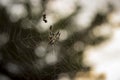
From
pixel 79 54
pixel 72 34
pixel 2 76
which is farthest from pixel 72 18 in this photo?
pixel 2 76

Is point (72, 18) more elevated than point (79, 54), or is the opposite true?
point (72, 18)

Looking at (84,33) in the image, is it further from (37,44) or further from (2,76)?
(2,76)

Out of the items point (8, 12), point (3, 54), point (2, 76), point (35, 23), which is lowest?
point (2, 76)

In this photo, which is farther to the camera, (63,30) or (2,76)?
(63,30)

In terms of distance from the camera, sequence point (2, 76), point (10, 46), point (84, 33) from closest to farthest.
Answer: point (2, 76) < point (10, 46) < point (84, 33)

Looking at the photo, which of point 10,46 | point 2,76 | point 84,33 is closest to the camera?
point 2,76

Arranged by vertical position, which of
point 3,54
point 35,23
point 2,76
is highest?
point 35,23

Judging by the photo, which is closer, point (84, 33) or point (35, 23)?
point (35, 23)

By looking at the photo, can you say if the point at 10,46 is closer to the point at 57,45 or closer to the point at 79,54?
the point at 57,45

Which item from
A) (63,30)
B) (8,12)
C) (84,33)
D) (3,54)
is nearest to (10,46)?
(3,54)
